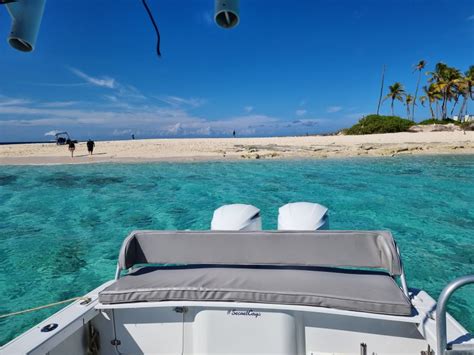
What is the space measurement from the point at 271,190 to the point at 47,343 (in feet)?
37.0

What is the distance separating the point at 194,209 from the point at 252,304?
8481mm

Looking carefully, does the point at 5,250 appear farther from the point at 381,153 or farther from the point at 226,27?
the point at 381,153

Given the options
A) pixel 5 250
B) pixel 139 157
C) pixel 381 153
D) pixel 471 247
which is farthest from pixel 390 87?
pixel 5 250

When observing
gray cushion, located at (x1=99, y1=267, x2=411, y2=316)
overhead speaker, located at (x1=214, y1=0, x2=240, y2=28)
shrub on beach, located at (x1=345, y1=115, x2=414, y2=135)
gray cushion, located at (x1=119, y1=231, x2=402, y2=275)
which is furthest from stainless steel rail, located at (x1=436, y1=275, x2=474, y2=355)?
shrub on beach, located at (x1=345, y1=115, x2=414, y2=135)

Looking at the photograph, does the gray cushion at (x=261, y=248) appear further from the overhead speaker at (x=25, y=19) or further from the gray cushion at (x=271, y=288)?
the overhead speaker at (x=25, y=19)

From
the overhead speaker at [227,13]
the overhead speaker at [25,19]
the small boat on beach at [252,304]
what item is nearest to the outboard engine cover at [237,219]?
the small boat on beach at [252,304]

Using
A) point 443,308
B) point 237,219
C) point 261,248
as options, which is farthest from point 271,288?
point 237,219

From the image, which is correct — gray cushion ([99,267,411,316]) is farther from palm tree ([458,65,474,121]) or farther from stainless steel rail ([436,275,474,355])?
palm tree ([458,65,474,121])

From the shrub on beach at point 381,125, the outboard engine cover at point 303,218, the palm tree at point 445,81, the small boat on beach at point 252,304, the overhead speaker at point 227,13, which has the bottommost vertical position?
the small boat on beach at point 252,304

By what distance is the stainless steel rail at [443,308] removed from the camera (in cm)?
167

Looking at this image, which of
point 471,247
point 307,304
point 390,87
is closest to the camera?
point 307,304

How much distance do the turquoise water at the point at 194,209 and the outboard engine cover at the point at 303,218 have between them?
2318 millimetres

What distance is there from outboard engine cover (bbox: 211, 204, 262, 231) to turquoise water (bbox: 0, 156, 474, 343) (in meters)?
2.90

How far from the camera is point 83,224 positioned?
9.03 meters
